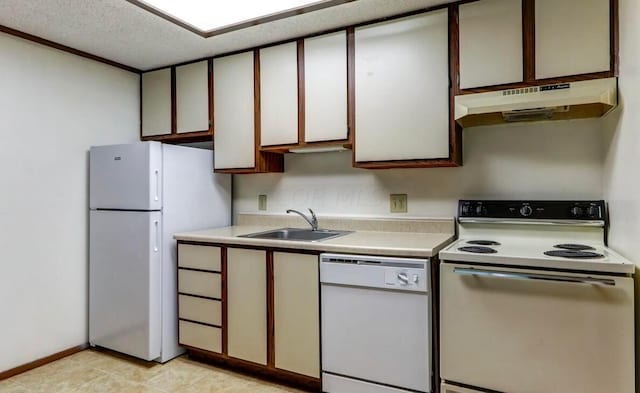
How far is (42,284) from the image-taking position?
8.64 feet

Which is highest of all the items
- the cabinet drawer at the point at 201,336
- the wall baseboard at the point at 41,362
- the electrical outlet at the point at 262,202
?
the electrical outlet at the point at 262,202

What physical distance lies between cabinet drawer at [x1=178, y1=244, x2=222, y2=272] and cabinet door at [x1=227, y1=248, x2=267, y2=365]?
0.10 m

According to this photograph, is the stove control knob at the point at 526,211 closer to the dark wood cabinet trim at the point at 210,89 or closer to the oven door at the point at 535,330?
the oven door at the point at 535,330

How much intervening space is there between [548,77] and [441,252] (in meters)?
1.06

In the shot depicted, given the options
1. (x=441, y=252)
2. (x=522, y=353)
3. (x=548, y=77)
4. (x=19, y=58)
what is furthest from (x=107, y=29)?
(x=522, y=353)

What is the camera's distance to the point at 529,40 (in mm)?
1986

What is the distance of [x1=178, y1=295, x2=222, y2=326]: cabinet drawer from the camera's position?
250cm

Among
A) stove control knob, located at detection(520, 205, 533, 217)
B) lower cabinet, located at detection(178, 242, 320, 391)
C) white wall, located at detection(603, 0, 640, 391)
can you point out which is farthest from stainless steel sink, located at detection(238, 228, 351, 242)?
white wall, located at detection(603, 0, 640, 391)

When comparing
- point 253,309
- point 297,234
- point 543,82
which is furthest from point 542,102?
point 253,309

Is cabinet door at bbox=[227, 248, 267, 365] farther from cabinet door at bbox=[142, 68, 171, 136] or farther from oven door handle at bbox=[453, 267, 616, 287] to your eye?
cabinet door at bbox=[142, 68, 171, 136]

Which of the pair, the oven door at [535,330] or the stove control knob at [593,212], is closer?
the oven door at [535,330]

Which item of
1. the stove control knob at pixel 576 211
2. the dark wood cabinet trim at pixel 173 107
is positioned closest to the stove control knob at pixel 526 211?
the stove control knob at pixel 576 211

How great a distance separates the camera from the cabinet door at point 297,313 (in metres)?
2.16

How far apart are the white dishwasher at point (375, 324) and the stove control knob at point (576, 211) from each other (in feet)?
2.98
